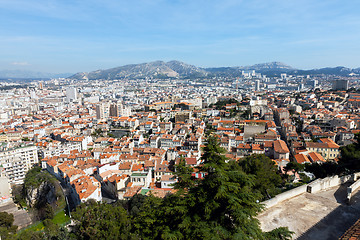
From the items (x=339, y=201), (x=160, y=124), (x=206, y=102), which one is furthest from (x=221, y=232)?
(x=206, y=102)

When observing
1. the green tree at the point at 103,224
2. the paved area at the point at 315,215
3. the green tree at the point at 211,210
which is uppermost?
the green tree at the point at 211,210

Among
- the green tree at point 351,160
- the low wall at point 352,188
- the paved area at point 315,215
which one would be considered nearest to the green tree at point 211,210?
the paved area at point 315,215

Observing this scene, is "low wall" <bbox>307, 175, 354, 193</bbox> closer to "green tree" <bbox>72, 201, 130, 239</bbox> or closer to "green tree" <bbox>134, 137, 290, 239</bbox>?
"green tree" <bbox>134, 137, 290, 239</bbox>

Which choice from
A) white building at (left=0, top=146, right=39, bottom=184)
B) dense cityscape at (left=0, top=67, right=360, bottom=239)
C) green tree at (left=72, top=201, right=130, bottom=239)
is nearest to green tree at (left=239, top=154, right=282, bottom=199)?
dense cityscape at (left=0, top=67, right=360, bottom=239)

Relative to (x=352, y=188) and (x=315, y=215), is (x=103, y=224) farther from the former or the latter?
(x=352, y=188)

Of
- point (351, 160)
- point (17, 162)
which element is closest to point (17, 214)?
point (17, 162)

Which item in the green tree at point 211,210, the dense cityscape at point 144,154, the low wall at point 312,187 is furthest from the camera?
the dense cityscape at point 144,154

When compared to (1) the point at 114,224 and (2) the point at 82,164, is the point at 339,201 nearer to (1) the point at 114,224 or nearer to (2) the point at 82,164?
(1) the point at 114,224

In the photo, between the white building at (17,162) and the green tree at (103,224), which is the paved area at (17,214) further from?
the green tree at (103,224)
